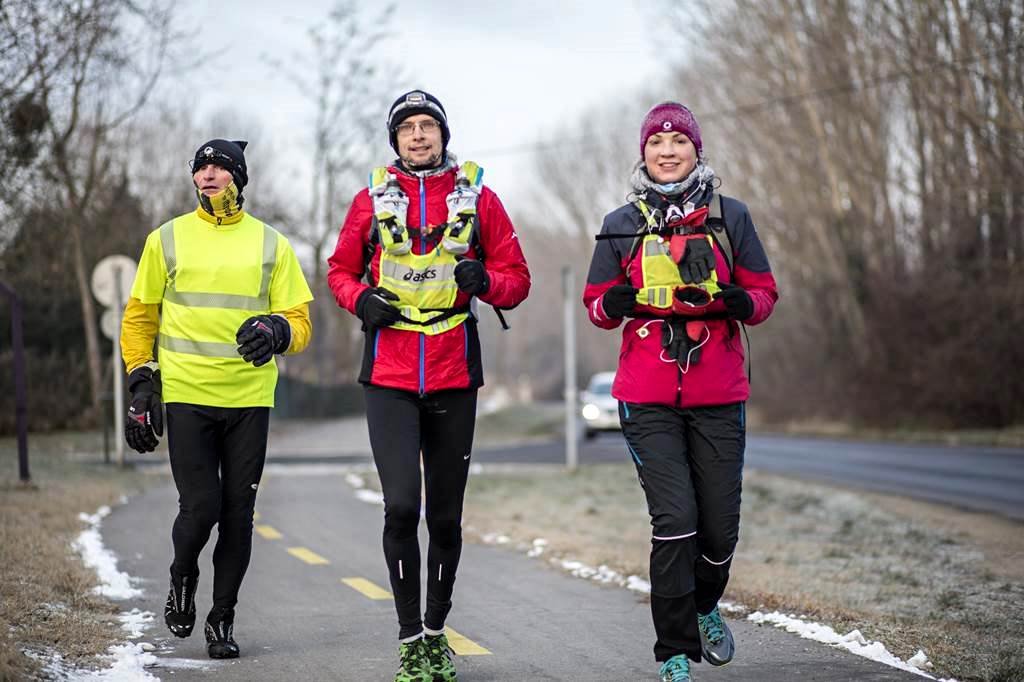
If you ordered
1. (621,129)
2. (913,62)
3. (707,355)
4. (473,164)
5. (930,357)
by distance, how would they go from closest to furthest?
1. (707,355)
2. (473,164)
3. (913,62)
4. (930,357)
5. (621,129)

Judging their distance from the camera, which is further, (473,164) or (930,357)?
(930,357)

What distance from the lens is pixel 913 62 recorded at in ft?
88.3

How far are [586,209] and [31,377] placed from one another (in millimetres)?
45753

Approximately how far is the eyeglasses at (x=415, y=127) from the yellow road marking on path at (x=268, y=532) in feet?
20.0

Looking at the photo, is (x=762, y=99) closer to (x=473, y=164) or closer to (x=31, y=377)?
(x=31, y=377)

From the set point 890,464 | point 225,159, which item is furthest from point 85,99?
point 225,159

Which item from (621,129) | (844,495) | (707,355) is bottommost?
(844,495)

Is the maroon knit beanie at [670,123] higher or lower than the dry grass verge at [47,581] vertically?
higher

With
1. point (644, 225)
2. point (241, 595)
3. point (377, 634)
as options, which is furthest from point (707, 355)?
point (241, 595)

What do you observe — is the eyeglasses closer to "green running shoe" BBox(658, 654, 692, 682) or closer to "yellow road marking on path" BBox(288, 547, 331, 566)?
"green running shoe" BBox(658, 654, 692, 682)

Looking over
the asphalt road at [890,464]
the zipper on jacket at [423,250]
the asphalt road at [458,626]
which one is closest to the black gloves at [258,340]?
the zipper on jacket at [423,250]

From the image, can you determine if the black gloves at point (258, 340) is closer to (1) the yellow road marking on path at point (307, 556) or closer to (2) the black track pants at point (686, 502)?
(2) the black track pants at point (686, 502)

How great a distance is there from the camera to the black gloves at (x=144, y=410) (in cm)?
617

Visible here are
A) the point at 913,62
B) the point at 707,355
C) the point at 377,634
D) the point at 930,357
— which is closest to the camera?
the point at 707,355
